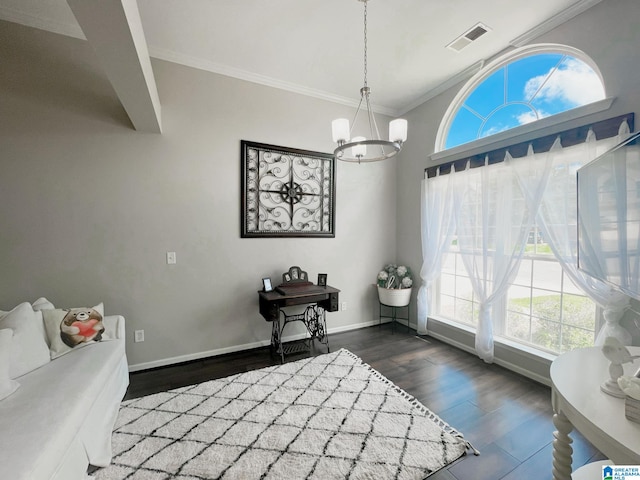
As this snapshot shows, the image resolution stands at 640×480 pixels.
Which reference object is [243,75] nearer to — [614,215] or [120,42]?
[120,42]

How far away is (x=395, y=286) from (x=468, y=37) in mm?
2816

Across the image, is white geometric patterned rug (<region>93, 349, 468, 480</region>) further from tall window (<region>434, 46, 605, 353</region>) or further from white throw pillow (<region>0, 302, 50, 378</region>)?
tall window (<region>434, 46, 605, 353</region>)

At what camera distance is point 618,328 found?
6.27ft

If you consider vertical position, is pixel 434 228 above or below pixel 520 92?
below

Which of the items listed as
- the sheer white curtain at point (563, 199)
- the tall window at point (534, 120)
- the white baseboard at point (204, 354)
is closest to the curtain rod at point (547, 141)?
the sheer white curtain at point (563, 199)

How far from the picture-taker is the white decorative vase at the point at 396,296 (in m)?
3.59

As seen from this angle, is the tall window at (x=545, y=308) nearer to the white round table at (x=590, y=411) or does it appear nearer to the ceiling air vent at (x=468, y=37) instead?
→ the white round table at (x=590, y=411)

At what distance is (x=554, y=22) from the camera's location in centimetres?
228

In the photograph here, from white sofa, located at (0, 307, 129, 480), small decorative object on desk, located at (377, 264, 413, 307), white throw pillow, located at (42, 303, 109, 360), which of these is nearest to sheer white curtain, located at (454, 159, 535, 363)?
small decorative object on desk, located at (377, 264, 413, 307)

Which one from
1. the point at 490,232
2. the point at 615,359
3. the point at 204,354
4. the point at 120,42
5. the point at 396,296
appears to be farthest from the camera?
the point at 396,296

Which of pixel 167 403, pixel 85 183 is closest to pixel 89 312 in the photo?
pixel 167 403

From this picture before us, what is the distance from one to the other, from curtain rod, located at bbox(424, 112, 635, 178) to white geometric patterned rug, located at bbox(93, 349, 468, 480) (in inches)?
94.7

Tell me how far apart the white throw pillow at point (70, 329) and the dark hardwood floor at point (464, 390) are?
0.61m

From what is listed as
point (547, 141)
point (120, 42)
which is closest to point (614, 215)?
point (547, 141)
